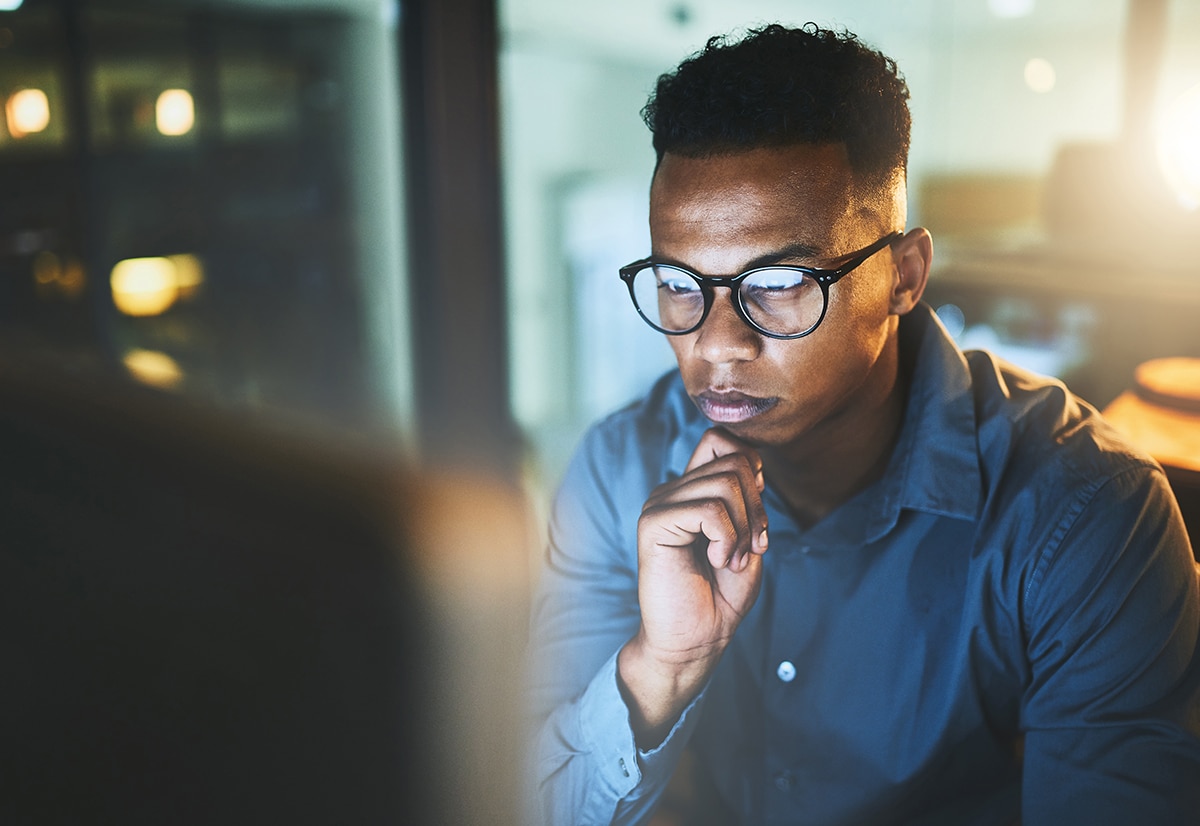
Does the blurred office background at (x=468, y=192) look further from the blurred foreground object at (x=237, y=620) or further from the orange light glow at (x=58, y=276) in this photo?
the blurred foreground object at (x=237, y=620)

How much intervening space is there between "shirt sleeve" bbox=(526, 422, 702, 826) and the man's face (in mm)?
195

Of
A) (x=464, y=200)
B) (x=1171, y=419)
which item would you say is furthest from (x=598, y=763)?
(x=464, y=200)

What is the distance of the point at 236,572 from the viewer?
283 centimetres

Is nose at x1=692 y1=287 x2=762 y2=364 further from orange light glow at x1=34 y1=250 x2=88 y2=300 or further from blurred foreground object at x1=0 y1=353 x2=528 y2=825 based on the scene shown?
orange light glow at x1=34 y1=250 x2=88 y2=300

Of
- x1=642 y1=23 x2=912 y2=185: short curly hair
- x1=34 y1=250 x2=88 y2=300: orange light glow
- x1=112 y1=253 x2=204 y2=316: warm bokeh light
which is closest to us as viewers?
x1=642 y1=23 x2=912 y2=185: short curly hair

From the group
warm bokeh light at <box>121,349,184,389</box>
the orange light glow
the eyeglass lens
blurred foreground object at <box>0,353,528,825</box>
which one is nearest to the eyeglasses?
the eyeglass lens

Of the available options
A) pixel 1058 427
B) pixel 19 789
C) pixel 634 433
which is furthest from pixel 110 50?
pixel 1058 427

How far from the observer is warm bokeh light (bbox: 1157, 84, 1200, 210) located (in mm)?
734

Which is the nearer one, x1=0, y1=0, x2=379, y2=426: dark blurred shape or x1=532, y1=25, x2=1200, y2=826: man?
x1=532, y1=25, x2=1200, y2=826: man

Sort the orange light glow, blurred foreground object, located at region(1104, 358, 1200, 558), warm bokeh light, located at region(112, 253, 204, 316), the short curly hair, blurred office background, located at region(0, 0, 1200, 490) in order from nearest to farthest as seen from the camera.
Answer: the short curly hair < blurred foreground object, located at region(1104, 358, 1200, 558) < blurred office background, located at region(0, 0, 1200, 490) < the orange light glow < warm bokeh light, located at region(112, 253, 204, 316)

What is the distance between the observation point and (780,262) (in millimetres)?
600

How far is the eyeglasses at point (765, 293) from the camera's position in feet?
1.98

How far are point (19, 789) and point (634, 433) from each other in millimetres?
1861

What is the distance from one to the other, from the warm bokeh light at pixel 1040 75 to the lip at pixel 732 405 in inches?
16.9
